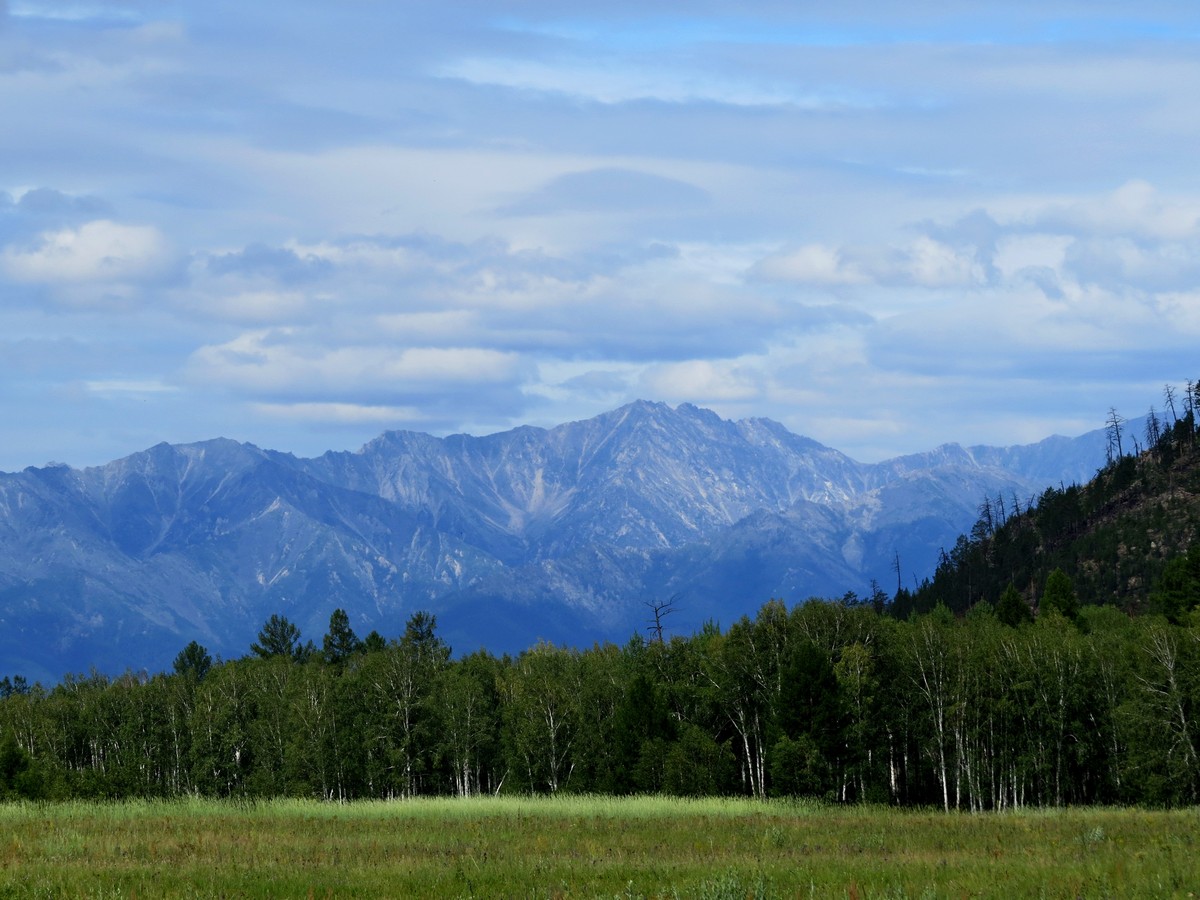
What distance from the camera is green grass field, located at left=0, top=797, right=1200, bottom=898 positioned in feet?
84.8

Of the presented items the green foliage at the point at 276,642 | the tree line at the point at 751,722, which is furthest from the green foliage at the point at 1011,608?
the green foliage at the point at 276,642

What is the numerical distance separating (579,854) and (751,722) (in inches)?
2707

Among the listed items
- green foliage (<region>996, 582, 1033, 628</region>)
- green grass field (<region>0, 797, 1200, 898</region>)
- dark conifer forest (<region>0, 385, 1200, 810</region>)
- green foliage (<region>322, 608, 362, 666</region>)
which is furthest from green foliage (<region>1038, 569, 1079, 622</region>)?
green grass field (<region>0, 797, 1200, 898</region>)

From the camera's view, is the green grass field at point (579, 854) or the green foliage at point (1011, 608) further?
the green foliage at point (1011, 608)

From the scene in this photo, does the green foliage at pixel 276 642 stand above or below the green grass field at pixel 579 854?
above

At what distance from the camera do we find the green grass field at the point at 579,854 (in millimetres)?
25859

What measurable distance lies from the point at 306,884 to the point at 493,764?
97.5m

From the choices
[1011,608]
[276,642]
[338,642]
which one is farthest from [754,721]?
[276,642]

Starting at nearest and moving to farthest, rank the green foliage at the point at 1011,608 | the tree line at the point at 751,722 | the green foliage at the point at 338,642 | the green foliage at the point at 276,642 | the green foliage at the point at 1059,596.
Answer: the tree line at the point at 751,722, the green foliage at the point at 1059,596, the green foliage at the point at 1011,608, the green foliage at the point at 338,642, the green foliage at the point at 276,642

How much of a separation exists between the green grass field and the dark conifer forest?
104 feet

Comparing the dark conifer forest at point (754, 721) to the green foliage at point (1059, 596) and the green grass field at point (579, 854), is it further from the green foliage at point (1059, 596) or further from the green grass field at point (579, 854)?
the green grass field at point (579, 854)

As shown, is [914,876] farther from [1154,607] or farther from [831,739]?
[1154,607]

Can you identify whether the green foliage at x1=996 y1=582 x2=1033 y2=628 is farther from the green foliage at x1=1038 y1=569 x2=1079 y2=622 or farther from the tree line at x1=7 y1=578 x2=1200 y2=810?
the tree line at x1=7 y1=578 x2=1200 y2=810

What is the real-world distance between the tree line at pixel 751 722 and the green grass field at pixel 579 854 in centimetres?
3183
